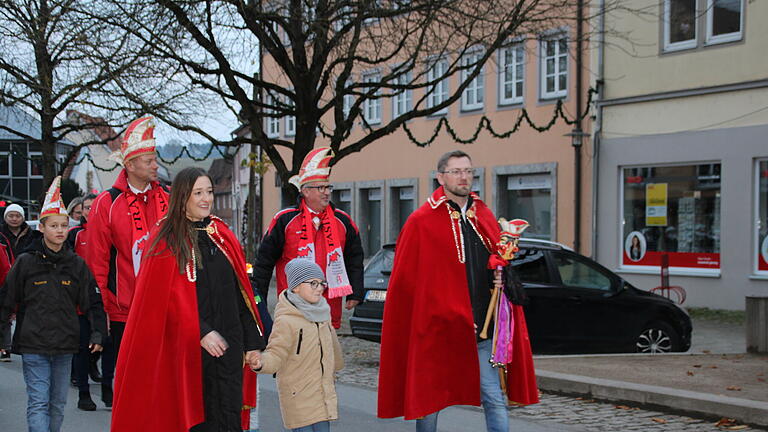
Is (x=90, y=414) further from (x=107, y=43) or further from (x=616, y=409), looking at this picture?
(x=107, y=43)

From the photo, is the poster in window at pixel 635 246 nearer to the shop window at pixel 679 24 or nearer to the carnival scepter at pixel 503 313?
the shop window at pixel 679 24

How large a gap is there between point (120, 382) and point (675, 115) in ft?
55.9

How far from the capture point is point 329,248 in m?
7.79

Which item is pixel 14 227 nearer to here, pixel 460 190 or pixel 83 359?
pixel 83 359

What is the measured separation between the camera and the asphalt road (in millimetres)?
7867

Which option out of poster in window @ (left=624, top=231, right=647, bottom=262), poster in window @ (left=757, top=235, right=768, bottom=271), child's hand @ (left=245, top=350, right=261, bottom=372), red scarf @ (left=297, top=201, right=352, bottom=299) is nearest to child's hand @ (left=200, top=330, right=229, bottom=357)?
child's hand @ (left=245, top=350, right=261, bottom=372)

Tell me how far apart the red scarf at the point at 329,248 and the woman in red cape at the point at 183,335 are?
8.35ft

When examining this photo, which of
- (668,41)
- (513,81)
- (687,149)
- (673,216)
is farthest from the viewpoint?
(513,81)

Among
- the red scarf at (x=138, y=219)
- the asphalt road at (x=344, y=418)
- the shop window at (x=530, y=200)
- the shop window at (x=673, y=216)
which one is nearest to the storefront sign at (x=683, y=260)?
the shop window at (x=673, y=216)

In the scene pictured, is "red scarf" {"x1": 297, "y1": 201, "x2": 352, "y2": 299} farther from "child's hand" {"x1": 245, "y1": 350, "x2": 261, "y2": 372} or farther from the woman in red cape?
the woman in red cape

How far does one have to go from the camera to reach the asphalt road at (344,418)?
7.87 metres

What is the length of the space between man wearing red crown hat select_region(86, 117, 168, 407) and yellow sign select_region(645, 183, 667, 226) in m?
15.2

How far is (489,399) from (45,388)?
297 centimetres

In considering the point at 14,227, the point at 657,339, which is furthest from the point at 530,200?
the point at 14,227
